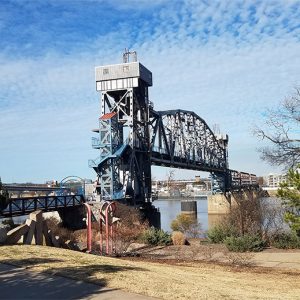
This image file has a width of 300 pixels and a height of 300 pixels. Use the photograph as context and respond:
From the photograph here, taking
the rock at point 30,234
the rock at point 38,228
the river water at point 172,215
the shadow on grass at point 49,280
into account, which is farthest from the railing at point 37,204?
the shadow on grass at point 49,280

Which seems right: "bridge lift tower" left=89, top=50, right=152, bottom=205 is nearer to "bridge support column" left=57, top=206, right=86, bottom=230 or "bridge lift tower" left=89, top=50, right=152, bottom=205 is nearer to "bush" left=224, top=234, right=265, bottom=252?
"bridge support column" left=57, top=206, right=86, bottom=230

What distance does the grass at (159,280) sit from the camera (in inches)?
349

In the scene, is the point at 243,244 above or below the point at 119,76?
below

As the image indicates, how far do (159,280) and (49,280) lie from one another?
2353 millimetres

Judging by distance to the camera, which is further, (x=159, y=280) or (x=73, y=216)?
(x=73, y=216)

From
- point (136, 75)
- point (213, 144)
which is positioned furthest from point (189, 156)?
point (136, 75)

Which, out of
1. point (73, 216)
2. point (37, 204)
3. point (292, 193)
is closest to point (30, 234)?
point (292, 193)

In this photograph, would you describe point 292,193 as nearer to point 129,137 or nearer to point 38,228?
point 38,228

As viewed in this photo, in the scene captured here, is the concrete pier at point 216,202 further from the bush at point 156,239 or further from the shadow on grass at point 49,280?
the shadow on grass at point 49,280

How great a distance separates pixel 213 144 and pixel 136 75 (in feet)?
234

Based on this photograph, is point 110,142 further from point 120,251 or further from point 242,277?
point 242,277

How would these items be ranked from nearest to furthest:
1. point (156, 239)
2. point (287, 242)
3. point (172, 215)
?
point (287, 242), point (156, 239), point (172, 215)

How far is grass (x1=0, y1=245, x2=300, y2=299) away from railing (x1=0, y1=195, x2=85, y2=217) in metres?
23.7

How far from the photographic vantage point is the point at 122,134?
216 feet
